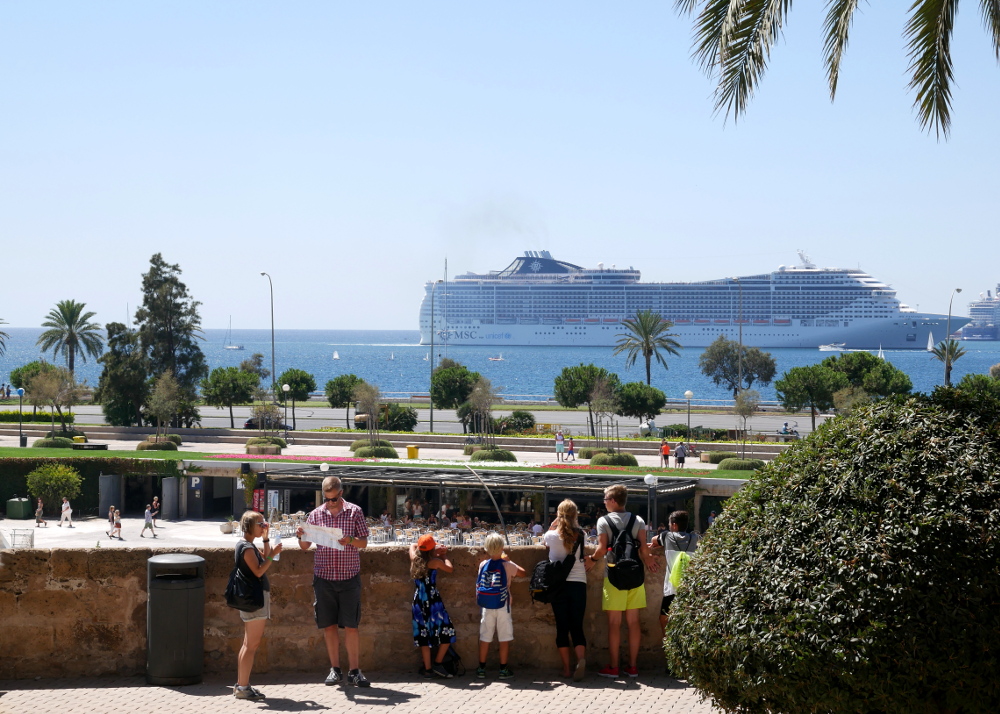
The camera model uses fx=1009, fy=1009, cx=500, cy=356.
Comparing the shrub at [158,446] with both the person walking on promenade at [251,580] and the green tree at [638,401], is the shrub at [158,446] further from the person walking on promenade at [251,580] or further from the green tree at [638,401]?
the person walking on promenade at [251,580]

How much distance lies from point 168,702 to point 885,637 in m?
3.88

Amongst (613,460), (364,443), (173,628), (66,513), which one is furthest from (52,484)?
(173,628)

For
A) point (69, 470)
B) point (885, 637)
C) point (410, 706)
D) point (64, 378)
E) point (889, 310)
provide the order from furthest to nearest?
point (889, 310) < point (64, 378) < point (69, 470) < point (410, 706) < point (885, 637)

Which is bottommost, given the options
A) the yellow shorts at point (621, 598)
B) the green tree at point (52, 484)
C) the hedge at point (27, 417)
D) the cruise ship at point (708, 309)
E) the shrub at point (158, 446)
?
the green tree at point (52, 484)

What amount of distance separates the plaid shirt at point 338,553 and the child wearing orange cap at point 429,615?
365 millimetres

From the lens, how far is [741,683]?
13.9 feet

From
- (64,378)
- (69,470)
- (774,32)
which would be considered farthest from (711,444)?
(774,32)

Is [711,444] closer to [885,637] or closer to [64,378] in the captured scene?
[64,378]

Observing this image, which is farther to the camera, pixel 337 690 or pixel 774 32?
pixel 774 32

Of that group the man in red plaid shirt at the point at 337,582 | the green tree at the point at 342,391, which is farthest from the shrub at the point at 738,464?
the man in red plaid shirt at the point at 337,582

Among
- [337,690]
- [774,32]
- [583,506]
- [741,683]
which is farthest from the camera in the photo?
[583,506]

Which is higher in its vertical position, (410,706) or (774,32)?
(774,32)

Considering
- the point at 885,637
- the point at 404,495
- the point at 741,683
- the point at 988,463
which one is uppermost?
the point at 988,463

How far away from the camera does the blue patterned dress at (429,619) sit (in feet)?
20.3
